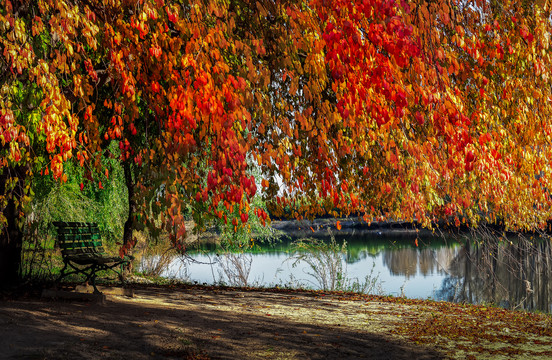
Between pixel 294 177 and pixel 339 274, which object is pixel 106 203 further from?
pixel 294 177

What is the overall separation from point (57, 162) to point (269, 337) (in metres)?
2.65

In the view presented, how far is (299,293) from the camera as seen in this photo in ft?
33.2

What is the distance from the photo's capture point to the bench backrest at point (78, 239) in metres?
7.11

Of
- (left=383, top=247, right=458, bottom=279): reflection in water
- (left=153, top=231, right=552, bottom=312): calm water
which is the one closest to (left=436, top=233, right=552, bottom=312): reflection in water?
(left=153, top=231, right=552, bottom=312): calm water

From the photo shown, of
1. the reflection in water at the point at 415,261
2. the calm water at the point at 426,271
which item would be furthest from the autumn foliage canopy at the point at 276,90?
the reflection in water at the point at 415,261

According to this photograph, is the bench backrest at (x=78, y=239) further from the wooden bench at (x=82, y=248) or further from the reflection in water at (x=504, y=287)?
the reflection in water at (x=504, y=287)

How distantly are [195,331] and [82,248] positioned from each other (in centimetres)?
266

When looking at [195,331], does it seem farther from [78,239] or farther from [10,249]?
[10,249]

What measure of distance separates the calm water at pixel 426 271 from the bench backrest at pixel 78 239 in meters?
3.32

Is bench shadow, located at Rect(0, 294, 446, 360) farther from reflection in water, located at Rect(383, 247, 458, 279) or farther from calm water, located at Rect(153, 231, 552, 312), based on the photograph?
reflection in water, located at Rect(383, 247, 458, 279)

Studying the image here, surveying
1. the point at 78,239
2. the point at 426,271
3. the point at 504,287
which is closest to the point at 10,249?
the point at 78,239

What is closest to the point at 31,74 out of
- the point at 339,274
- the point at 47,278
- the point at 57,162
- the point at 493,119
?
the point at 57,162

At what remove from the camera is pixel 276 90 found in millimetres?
6359

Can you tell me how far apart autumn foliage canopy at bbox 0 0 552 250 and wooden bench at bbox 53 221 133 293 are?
87cm
